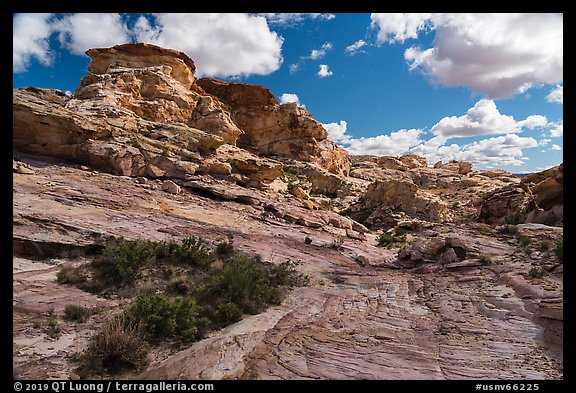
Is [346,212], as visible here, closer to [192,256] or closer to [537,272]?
[537,272]

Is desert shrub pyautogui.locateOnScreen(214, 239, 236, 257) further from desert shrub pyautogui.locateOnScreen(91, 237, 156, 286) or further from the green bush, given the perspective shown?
the green bush

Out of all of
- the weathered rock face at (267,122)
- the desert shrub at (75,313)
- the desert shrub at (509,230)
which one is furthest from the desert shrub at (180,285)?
the weathered rock face at (267,122)

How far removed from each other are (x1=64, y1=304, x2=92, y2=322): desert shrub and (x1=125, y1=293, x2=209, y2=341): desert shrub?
90 centimetres

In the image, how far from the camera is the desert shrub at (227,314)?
686cm

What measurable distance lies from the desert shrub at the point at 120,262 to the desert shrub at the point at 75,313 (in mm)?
1734

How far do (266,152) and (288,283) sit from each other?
33506 millimetres

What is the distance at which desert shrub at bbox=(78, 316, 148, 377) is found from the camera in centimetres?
479

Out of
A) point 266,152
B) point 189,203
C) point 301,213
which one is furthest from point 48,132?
point 266,152

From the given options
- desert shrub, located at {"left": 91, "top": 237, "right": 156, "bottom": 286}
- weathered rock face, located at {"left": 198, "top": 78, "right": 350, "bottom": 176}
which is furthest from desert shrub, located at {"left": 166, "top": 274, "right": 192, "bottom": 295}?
weathered rock face, located at {"left": 198, "top": 78, "right": 350, "bottom": 176}

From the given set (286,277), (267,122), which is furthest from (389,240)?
(267,122)

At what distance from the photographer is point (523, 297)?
8.12 metres

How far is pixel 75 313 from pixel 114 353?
1.96 metres

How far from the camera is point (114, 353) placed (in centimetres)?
492

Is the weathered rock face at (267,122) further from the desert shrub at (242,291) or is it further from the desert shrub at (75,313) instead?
the desert shrub at (75,313)
